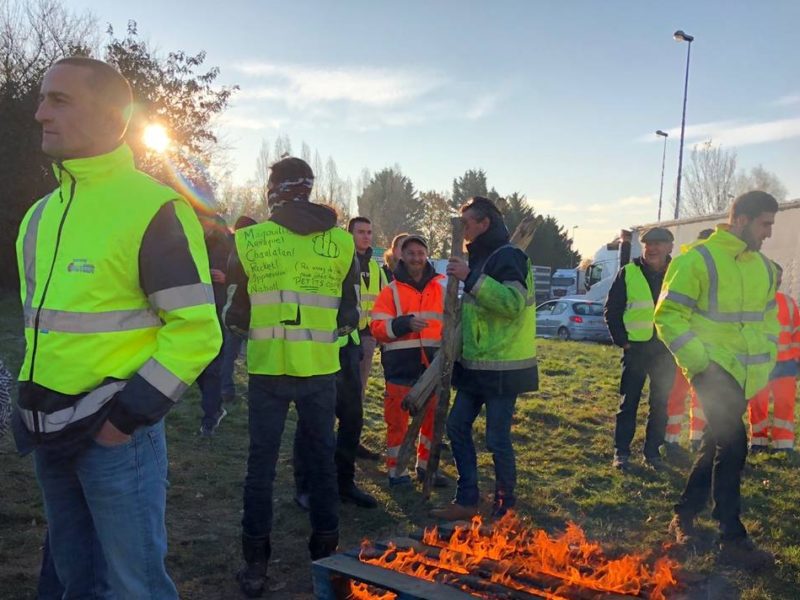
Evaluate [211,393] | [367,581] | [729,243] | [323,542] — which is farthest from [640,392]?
[367,581]

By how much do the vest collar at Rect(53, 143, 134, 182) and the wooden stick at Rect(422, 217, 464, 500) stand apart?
9.95 ft

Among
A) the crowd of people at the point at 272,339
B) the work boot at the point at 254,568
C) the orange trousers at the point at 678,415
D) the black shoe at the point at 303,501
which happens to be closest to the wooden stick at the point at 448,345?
the crowd of people at the point at 272,339

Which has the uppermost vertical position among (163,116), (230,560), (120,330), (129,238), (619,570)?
(163,116)

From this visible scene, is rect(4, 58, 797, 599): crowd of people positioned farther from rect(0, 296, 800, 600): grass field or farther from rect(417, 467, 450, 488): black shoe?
rect(0, 296, 800, 600): grass field

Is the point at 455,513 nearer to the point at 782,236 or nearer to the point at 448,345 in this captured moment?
the point at 448,345

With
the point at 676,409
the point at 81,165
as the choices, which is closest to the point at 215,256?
the point at 81,165

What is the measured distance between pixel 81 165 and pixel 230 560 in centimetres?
282

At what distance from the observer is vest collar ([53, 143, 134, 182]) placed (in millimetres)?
2260

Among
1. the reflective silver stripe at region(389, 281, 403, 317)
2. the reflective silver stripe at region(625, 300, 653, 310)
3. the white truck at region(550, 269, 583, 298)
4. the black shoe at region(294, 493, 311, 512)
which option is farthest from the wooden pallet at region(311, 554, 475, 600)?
the white truck at region(550, 269, 583, 298)

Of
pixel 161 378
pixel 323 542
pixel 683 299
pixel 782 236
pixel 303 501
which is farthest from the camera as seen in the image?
pixel 782 236

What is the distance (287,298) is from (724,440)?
9.33 ft

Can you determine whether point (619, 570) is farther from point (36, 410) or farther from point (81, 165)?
point (81, 165)

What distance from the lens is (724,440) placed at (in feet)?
14.1

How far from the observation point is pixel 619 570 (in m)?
3.35
